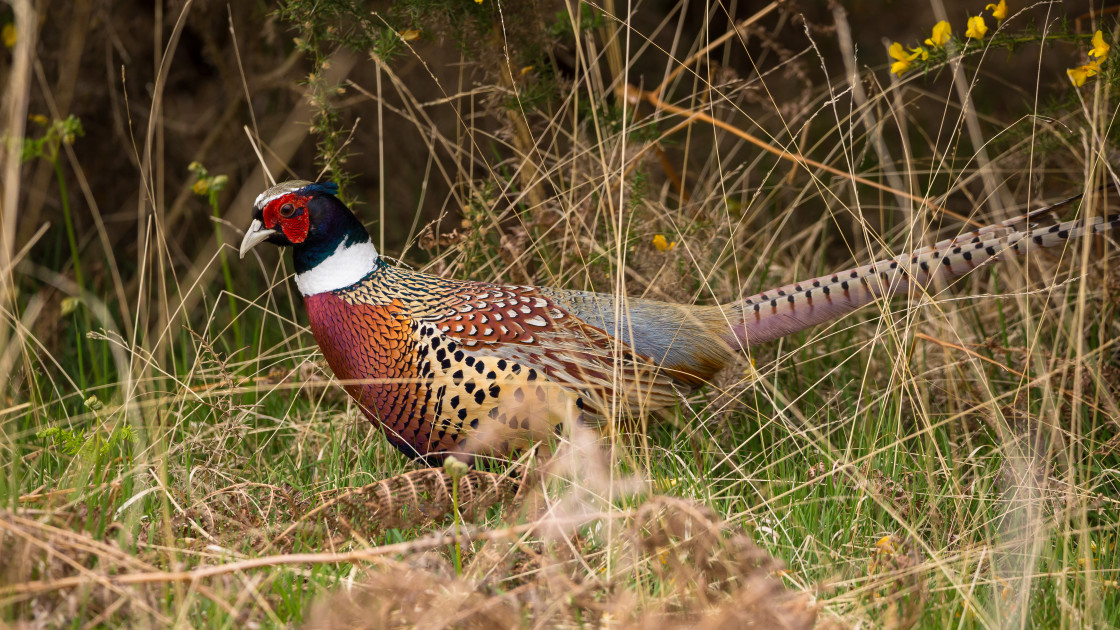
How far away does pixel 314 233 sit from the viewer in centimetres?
311

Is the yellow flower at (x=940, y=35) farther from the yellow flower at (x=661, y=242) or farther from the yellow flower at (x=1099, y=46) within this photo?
the yellow flower at (x=661, y=242)

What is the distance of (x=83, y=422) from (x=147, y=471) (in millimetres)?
→ 940

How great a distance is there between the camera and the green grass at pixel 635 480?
2.03 metres

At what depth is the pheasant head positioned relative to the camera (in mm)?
3080

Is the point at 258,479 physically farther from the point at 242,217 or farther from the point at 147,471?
the point at 242,217

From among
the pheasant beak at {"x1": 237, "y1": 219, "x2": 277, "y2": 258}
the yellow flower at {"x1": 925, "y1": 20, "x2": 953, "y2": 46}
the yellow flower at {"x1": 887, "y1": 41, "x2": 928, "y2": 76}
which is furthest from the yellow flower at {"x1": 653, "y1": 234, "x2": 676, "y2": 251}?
the pheasant beak at {"x1": 237, "y1": 219, "x2": 277, "y2": 258}

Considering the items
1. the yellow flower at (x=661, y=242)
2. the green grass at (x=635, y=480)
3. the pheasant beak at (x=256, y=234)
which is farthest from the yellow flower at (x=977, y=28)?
the pheasant beak at (x=256, y=234)

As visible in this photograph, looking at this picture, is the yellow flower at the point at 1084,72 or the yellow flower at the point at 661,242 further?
the yellow flower at the point at 661,242

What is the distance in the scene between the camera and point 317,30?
3557mm

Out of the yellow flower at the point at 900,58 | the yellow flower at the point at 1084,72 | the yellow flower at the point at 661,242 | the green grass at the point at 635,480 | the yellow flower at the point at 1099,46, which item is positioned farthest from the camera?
the yellow flower at the point at 661,242

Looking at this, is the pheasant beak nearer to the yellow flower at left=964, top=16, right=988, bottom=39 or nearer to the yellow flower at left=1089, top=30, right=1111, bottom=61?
the yellow flower at left=964, top=16, right=988, bottom=39

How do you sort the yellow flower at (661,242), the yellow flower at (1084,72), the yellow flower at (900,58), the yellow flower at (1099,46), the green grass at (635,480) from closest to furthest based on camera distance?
the green grass at (635,480) → the yellow flower at (1099,46) → the yellow flower at (1084,72) → the yellow flower at (900,58) → the yellow flower at (661,242)

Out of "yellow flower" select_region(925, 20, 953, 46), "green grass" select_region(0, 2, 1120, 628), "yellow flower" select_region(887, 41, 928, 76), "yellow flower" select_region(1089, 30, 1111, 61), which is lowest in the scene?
"green grass" select_region(0, 2, 1120, 628)

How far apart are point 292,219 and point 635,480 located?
1305 mm
